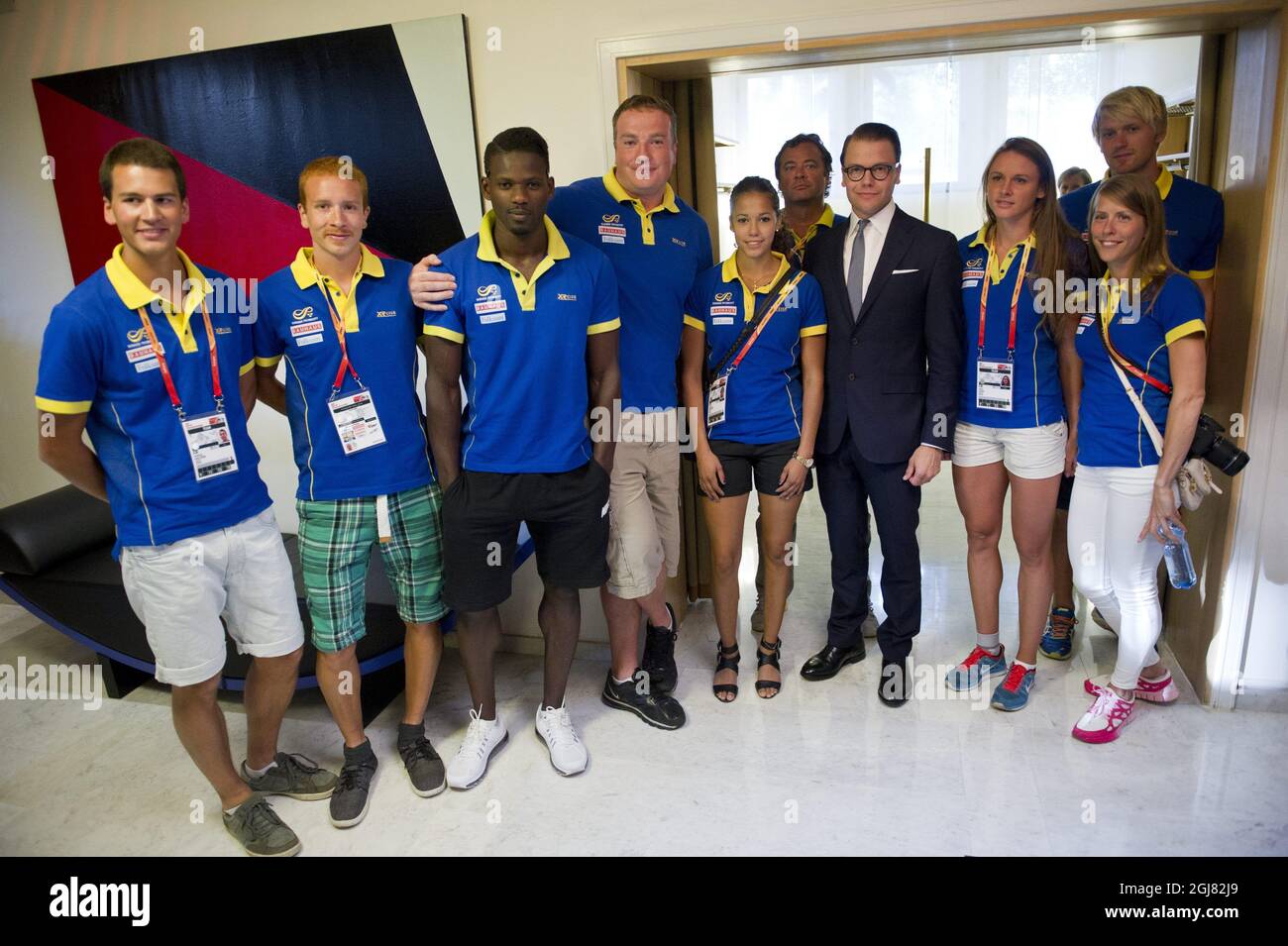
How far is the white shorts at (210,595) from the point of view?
7.54 feet

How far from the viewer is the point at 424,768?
2768 mm

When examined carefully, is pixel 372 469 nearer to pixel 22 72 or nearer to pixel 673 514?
pixel 673 514

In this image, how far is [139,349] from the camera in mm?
2176

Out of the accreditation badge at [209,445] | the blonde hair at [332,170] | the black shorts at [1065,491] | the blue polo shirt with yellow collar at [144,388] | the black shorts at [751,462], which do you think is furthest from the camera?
the black shorts at [1065,491]

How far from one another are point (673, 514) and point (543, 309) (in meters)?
0.96

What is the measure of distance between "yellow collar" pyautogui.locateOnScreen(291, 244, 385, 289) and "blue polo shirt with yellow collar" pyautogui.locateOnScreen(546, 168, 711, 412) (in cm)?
59

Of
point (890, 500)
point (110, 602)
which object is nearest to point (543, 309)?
point (890, 500)

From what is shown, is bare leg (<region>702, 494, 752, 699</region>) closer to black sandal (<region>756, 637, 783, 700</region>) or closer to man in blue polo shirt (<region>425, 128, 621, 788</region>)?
black sandal (<region>756, 637, 783, 700</region>)

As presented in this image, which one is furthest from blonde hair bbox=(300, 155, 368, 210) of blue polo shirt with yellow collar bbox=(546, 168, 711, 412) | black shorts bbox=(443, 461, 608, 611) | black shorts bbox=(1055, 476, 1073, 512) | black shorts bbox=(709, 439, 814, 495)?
black shorts bbox=(1055, 476, 1073, 512)

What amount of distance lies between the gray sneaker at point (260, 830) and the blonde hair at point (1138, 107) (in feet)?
10.5

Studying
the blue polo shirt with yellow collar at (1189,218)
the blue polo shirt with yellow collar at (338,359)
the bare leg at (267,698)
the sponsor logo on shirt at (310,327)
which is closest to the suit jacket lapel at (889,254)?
the blue polo shirt with yellow collar at (1189,218)

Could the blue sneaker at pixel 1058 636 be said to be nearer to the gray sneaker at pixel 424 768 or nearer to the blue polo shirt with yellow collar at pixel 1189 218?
the blue polo shirt with yellow collar at pixel 1189 218
